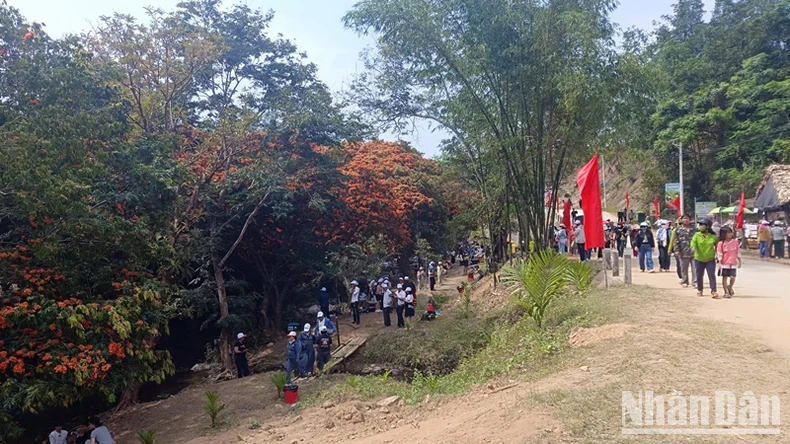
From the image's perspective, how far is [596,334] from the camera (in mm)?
8883

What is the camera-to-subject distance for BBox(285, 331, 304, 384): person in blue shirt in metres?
13.0

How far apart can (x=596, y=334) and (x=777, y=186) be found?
17.3 metres

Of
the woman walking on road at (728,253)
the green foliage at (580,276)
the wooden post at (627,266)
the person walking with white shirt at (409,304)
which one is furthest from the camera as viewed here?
the person walking with white shirt at (409,304)

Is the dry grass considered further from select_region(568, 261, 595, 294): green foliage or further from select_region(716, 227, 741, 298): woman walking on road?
select_region(568, 261, 595, 294): green foliage

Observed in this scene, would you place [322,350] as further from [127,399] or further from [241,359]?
[127,399]

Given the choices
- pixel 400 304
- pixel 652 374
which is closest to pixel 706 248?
pixel 652 374

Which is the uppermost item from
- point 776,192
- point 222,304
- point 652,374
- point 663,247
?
point 776,192

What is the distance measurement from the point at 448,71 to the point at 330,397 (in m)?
8.79

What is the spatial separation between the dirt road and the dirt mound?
172cm

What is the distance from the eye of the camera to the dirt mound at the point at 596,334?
8.56m

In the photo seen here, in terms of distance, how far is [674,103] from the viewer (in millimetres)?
35750

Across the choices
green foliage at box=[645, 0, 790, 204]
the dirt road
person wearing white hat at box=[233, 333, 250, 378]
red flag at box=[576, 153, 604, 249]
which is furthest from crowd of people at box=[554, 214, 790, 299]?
green foliage at box=[645, 0, 790, 204]

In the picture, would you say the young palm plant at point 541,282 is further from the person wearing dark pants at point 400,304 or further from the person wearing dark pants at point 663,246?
the person wearing dark pants at point 400,304

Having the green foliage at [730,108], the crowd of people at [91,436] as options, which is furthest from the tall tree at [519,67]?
the green foliage at [730,108]
